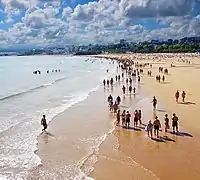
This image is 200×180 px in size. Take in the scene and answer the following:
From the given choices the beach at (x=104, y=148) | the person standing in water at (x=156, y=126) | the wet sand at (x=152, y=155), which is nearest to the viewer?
the wet sand at (x=152, y=155)

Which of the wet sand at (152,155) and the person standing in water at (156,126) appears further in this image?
the person standing in water at (156,126)

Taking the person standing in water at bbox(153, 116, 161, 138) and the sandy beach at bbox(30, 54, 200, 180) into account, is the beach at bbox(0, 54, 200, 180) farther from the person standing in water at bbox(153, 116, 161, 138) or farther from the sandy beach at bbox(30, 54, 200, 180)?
the person standing in water at bbox(153, 116, 161, 138)

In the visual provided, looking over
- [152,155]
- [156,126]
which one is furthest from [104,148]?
[156,126]

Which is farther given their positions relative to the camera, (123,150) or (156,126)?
(156,126)

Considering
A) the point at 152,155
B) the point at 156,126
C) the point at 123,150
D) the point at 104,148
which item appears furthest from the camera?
the point at 156,126

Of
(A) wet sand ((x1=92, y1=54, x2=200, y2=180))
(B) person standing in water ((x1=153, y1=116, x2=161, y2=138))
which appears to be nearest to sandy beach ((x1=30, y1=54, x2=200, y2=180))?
(A) wet sand ((x1=92, y1=54, x2=200, y2=180))

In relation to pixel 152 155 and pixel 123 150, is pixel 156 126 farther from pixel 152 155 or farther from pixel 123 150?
pixel 152 155

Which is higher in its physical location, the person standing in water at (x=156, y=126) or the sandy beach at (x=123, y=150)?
the person standing in water at (x=156, y=126)

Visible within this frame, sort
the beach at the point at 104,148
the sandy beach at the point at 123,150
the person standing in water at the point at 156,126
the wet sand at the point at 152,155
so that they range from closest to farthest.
A: the wet sand at the point at 152,155 → the sandy beach at the point at 123,150 → the beach at the point at 104,148 → the person standing in water at the point at 156,126

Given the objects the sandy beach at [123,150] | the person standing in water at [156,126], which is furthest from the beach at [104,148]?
the person standing in water at [156,126]

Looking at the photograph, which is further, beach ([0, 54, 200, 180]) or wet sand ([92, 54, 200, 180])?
beach ([0, 54, 200, 180])

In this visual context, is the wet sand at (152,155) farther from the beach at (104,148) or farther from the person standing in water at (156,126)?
the person standing in water at (156,126)
